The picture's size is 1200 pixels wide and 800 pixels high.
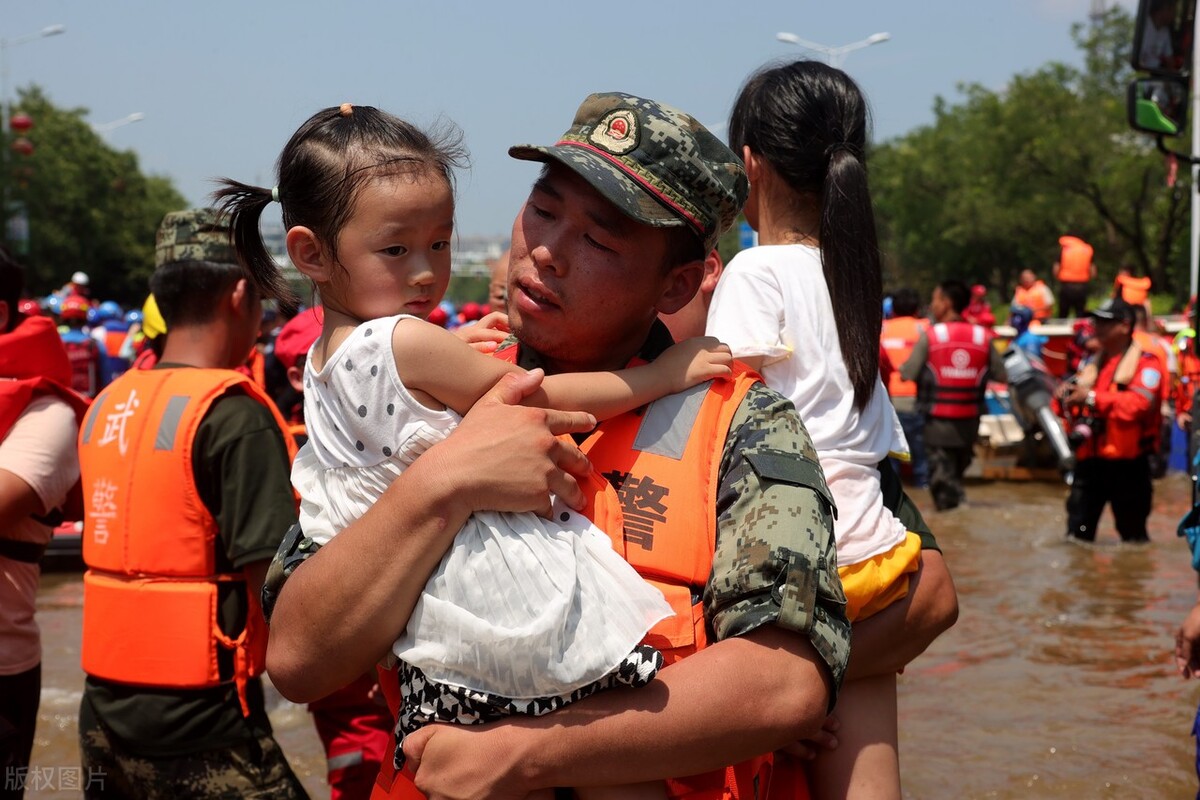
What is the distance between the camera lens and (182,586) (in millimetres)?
3703

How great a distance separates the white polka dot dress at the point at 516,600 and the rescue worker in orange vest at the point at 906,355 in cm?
1165

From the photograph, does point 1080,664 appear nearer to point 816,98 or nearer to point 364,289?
point 816,98

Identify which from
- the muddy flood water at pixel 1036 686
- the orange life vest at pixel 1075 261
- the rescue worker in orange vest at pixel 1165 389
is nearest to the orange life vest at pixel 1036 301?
the orange life vest at pixel 1075 261

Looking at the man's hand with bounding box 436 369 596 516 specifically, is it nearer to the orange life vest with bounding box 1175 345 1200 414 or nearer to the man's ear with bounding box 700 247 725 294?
the man's ear with bounding box 700 247 725 294

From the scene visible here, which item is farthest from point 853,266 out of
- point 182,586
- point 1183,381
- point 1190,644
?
point 1183,381

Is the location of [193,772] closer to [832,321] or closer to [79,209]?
[832,321]

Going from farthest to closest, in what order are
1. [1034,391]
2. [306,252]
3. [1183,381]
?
1. [1034,391]
2. [1183,381]
3. [306,252]

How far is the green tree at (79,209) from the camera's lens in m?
59.5

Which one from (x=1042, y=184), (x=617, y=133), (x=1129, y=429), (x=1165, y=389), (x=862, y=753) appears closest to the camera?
(x=617, y=133)

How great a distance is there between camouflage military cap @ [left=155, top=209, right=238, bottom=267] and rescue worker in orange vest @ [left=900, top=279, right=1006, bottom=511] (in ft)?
31.7

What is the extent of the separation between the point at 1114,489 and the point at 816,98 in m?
9.37

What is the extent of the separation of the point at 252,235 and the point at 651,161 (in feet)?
3.36

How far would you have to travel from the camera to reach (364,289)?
7.76ft

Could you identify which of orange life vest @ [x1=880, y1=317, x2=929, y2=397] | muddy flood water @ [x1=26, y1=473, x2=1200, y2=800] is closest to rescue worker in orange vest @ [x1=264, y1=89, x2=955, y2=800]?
muddy flood water @ [x1=26, y1=473, x2=1200, y2=800]
